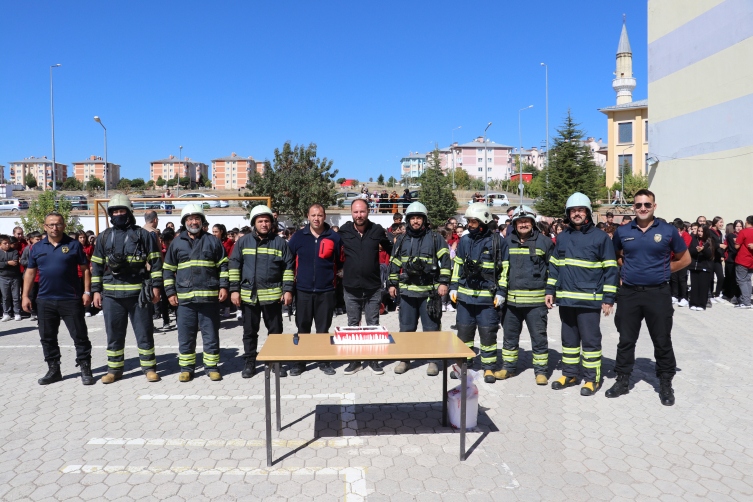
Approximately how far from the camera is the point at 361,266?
21.5 ft

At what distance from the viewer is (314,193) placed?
2912cm

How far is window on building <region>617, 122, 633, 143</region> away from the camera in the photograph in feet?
192

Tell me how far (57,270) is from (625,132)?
2508 inches

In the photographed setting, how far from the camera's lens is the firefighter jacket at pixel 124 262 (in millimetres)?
6152

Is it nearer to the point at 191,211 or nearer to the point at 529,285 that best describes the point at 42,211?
the point at 191,211

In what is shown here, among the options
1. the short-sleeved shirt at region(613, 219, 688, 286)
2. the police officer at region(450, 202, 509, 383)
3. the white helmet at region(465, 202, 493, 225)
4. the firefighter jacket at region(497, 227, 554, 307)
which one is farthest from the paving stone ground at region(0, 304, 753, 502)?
the white helmet at region(465, 202, 493, 225)

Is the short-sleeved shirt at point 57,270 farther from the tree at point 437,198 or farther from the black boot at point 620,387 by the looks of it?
the tree at point 437,198

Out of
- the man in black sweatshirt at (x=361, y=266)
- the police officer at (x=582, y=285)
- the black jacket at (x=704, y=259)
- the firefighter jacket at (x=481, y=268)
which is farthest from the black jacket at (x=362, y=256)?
the black jacket at (x=704, y=259)

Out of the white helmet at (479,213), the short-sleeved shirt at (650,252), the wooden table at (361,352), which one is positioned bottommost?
the wooden table at (361,352)

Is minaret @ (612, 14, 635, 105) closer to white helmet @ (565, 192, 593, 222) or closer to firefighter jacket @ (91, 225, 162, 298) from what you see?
white helmet @ (565, 192, 593, 222)

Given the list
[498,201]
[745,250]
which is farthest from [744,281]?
[498,201]

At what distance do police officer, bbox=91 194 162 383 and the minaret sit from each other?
222ft

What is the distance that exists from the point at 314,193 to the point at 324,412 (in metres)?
24.5

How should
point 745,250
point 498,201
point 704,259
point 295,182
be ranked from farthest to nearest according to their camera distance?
point 498,201 → point 295,182 → point 745,250 → point 704,259
